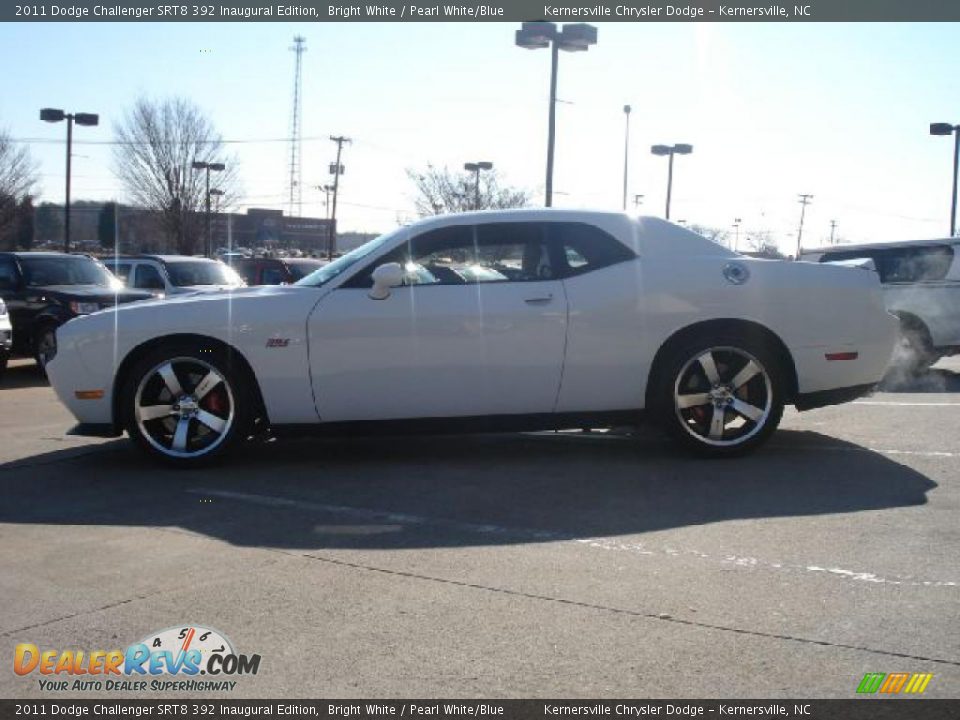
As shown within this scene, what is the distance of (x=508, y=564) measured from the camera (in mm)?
4211

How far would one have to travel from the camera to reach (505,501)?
530 cm

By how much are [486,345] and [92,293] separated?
8169mm

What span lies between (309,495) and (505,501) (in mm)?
1104

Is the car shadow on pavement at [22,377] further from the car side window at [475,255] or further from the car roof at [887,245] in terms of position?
the car roof at [887,245]

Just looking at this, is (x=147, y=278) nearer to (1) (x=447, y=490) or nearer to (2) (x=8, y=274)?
(2) (x=8, y=274)

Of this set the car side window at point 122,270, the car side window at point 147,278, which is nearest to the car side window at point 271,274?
the car side window at point 122,270

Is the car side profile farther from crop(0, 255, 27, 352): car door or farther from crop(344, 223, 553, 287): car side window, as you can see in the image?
crop(344, 223, 553, 287): car side window

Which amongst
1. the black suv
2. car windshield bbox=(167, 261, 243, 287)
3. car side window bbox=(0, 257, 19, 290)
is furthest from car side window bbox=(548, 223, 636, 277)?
car windshield bbox=(167, 261, 243, 287)

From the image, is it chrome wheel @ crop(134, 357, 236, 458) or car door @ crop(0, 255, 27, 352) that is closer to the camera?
chrome wheel @ crop(134, 357, 236, 458)

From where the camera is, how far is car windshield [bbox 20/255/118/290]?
12906 millimetres

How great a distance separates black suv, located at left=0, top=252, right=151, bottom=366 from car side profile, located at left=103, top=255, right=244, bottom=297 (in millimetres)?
1748

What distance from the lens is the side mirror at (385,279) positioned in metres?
5.95

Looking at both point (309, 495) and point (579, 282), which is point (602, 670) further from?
point (579, 282)

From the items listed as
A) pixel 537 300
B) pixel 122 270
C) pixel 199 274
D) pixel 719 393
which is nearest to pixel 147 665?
pixel 537 300
